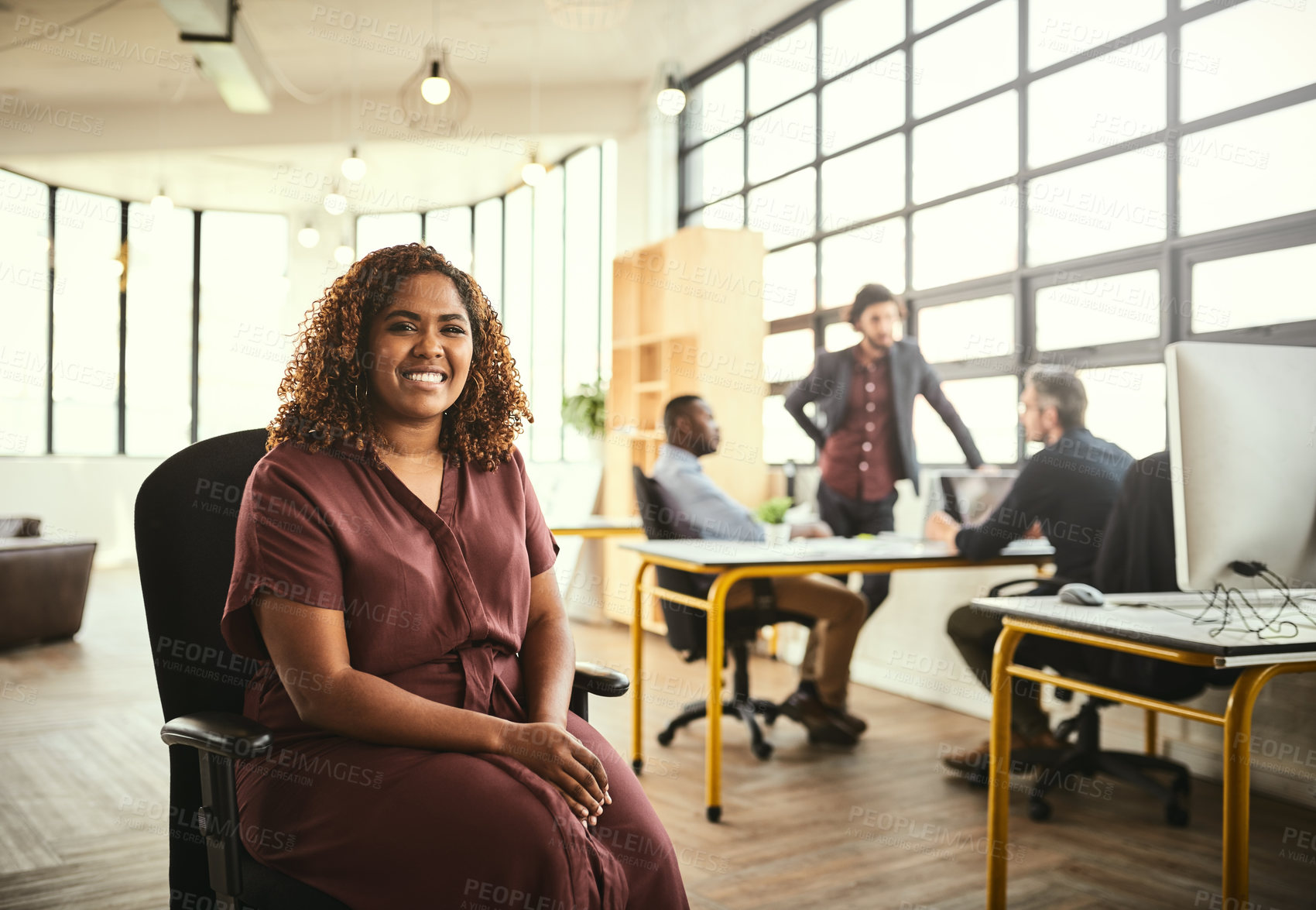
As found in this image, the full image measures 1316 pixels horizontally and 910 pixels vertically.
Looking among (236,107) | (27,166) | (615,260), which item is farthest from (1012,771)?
(27,166)

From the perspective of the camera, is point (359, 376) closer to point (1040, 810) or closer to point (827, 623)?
point (1040, 810)

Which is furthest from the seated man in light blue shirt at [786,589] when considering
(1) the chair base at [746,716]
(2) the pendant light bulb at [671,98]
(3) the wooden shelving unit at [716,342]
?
(2) the pendant light bulb at [671,98]

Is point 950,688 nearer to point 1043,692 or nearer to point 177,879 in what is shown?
point 1043,692

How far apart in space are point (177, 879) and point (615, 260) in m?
6.05

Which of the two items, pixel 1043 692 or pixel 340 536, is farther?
pixel 1043 692

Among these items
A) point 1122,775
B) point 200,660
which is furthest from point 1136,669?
point 200,660

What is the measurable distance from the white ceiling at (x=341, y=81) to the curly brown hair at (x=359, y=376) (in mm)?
4085

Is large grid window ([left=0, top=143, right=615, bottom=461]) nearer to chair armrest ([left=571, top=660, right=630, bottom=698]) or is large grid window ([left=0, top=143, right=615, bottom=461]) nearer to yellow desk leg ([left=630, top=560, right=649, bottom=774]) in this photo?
yellow desk leg ([left=630, top=560, right=649, bottom=774])

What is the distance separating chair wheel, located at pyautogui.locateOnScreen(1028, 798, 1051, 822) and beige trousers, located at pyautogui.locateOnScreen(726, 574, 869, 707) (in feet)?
3.05

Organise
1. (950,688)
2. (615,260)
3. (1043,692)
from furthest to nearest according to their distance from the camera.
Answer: (615,260) → (950,688) → (1043,692)

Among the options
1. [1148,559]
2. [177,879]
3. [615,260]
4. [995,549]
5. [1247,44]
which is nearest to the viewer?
[177,879]

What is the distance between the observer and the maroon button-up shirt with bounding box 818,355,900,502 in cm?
441

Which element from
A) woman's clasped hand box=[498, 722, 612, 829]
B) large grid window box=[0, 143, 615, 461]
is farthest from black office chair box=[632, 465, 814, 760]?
large grid window box=[0, 143, 615, 461]

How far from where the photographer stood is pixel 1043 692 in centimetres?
387
